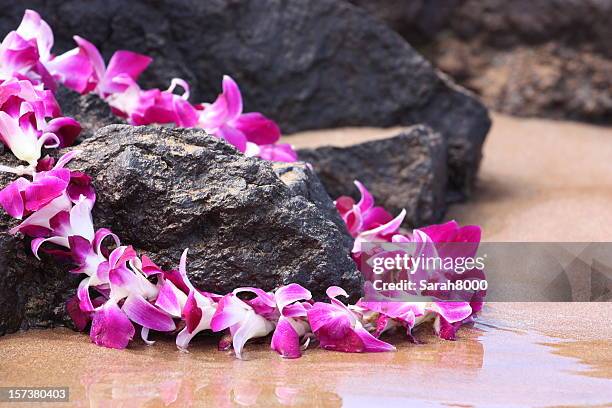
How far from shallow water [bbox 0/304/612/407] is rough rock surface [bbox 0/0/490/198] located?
1.68 meters

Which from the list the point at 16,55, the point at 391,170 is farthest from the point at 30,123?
the point at 391,170

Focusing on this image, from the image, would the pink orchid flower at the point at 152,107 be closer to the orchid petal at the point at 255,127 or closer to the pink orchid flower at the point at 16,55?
the orchid petal at the point at 255,127

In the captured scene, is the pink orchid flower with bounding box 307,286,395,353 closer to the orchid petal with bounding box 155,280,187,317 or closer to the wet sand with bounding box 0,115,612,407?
the wet sand with bounding box 0,115,612,407

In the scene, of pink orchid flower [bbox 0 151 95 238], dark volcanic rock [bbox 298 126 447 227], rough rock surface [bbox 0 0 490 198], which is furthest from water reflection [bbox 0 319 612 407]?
rough rock surface [bbox 0 0 490 198]

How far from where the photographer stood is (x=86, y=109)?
9.09 ft

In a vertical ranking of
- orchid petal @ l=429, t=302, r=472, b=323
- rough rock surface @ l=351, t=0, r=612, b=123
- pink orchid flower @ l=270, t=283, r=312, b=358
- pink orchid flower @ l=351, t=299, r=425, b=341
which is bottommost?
pink orchid flower @ l=270, t=283, r=312, b=358

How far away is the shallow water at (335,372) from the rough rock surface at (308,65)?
168 cm

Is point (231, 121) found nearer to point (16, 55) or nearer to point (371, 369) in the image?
point (16, 55)

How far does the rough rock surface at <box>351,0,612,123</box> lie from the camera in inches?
199

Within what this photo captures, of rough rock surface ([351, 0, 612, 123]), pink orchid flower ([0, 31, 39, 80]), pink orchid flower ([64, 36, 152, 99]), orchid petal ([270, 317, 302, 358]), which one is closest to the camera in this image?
orchid petal ([270, 317, 302, 358])

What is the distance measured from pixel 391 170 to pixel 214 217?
1438mm

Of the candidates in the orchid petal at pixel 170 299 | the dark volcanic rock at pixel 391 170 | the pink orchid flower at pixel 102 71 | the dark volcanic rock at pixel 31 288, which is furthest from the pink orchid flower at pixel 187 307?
the dark volcanic rock at pixel 391 170

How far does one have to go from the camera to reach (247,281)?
2.27 m

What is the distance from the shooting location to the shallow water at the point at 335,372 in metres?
1.86
